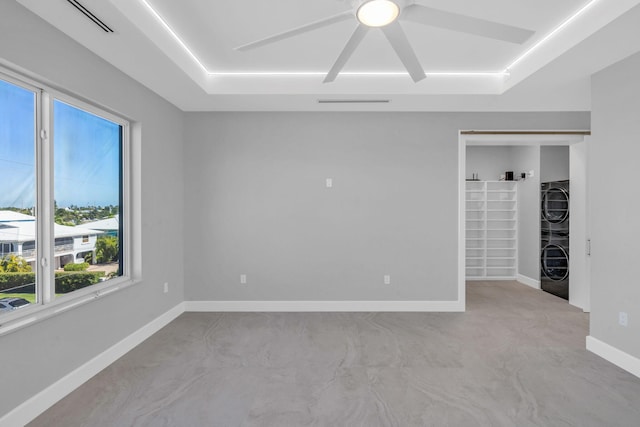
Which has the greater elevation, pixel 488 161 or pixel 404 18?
pixel 404 18

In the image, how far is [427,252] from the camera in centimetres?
432

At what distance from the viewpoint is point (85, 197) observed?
2777 mm

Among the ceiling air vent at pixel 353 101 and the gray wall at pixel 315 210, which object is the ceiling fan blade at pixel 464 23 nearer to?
the ceiling air vent at pixel 353 101

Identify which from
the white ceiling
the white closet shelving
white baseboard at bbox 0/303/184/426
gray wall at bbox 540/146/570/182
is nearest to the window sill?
white baseboard at bbox 0/303/184/426

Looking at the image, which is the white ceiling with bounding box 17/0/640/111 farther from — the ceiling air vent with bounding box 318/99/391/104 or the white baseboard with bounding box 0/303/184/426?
the white baseboard with bounding box 0/303/184/426

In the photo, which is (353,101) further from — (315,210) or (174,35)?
(174,35)

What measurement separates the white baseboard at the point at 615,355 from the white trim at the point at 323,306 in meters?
1.42

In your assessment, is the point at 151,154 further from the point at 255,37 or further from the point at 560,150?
the point at 560,150

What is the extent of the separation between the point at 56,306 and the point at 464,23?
3191mm

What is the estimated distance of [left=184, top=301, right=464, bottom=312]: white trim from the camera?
14.1ft

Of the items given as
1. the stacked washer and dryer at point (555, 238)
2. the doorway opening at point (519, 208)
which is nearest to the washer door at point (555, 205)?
the stacked washer and dryer at point (555, 238)

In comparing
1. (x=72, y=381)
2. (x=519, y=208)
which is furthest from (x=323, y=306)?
(x=519, y=208)

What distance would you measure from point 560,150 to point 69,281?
6.74 metres

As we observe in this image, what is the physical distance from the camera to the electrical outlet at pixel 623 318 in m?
2.74
